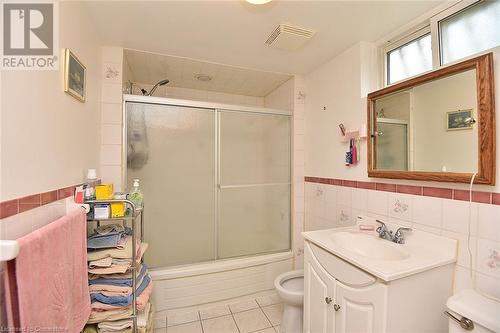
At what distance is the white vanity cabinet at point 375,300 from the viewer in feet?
3.01

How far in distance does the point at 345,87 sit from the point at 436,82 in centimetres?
64

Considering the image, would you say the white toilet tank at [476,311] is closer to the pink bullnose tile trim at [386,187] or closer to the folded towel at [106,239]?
the pink bullnose tile trim at [386,187]

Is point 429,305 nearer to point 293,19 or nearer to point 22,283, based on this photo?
point 22,283

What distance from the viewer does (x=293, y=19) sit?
1.37 metres

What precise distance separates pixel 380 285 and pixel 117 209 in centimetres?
129

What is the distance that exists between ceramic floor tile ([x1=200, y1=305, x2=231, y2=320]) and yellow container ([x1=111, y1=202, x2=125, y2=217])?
1.16 metres

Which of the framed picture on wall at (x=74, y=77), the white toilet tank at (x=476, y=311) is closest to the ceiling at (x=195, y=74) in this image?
the framed picture on wall at (x=74, y=77)

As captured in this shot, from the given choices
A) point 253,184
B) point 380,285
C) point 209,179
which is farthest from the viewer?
point 253,184

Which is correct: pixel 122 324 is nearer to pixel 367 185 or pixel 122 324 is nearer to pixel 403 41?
pixel 367 185

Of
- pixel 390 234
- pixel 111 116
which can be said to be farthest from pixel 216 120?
pixel 390 234

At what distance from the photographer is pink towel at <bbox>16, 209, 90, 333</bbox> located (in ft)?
2.08

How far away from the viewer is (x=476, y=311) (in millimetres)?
834

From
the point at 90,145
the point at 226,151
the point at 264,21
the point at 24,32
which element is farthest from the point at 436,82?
the point at 90,145

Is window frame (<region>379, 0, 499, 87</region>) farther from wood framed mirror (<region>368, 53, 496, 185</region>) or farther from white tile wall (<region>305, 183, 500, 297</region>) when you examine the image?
white tile wall (<region>305, 183, 500, 297</region>)
